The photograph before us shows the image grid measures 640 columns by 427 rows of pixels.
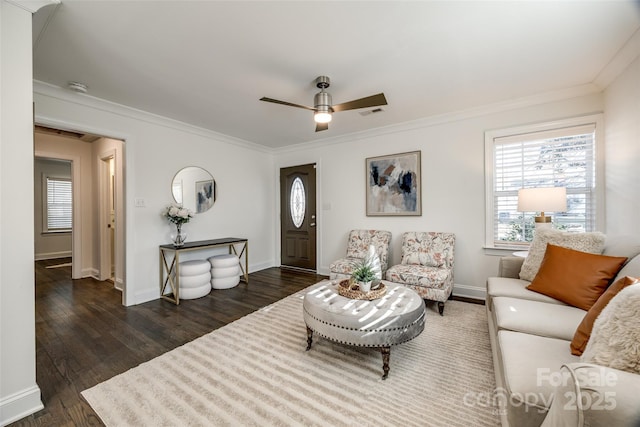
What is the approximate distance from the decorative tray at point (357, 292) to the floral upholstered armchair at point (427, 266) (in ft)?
2.98

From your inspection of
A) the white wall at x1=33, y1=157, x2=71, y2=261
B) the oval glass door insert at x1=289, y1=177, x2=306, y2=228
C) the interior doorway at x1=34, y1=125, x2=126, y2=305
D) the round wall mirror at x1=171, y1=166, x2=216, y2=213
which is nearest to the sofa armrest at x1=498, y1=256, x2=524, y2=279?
the oval glass door insert at x1=289, y1=177, x2=306, y2=228

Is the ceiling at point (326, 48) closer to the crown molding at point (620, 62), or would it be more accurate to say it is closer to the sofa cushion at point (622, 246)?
the crown molding at point (620, 62)

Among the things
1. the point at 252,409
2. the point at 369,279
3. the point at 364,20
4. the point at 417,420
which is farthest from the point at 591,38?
the point at 252,409

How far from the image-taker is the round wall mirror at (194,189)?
12.9 feet

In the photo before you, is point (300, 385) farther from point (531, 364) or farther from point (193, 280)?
point (193, 280)

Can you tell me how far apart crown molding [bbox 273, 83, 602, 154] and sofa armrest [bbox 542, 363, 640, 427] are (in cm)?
339

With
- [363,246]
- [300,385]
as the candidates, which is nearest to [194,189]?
[363,246]

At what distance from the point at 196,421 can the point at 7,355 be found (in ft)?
3.85

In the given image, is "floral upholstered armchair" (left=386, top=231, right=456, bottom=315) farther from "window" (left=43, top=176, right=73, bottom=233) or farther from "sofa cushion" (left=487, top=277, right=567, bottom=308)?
"window" (left=43, top=176, right=73, bottom=233)

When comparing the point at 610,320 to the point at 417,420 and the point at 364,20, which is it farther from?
the point at 364,20

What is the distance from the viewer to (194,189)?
4133 mm

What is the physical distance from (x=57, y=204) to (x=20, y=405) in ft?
23.3

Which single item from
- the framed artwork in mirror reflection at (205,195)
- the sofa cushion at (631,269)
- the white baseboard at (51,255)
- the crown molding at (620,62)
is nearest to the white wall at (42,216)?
the white baseboard at (51,255)

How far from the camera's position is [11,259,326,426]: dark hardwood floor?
177 centimetres
